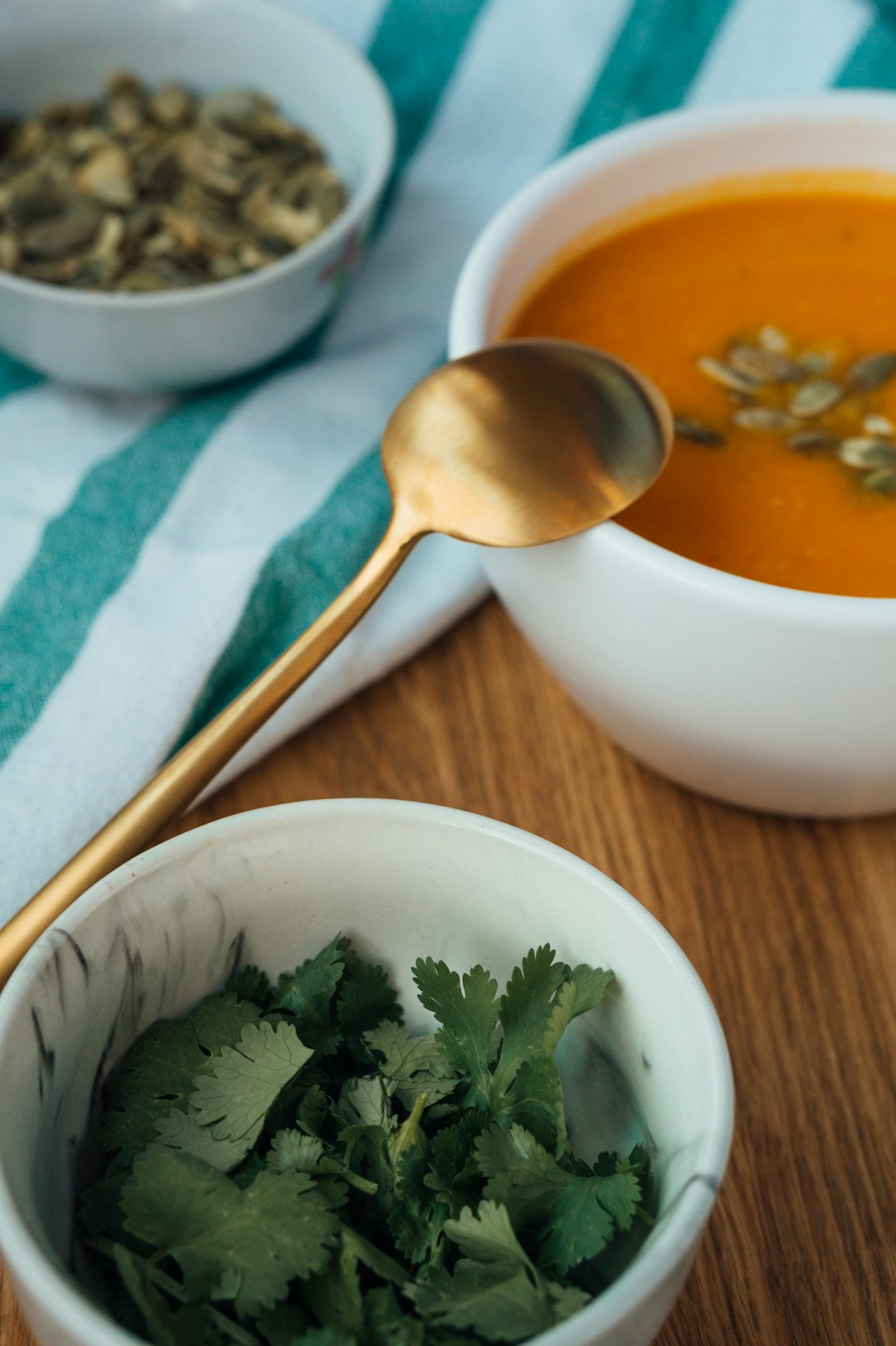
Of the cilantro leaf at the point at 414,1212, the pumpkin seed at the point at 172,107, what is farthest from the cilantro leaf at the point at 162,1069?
the pumpkin seed at the point at 172,107

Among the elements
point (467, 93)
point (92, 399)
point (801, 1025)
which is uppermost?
point (467, 93)

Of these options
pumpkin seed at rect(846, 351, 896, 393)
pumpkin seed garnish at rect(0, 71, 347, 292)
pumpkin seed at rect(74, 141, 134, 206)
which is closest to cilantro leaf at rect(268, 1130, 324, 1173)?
pumpkin seed at rect(846, 351, 896, 393)

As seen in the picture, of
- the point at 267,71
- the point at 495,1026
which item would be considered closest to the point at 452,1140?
the point at 495,1026

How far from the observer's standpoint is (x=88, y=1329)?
500 mm

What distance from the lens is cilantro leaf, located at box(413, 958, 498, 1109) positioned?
653 millimetres

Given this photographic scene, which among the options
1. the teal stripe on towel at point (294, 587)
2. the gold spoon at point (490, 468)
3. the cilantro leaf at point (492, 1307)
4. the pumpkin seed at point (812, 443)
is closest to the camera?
the cilantro leaf at point (492, 1307)

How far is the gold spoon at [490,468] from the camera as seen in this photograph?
0.81m

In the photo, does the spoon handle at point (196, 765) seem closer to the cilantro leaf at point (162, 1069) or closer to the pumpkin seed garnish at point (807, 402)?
the cilantro leaf at point (162, 1069)

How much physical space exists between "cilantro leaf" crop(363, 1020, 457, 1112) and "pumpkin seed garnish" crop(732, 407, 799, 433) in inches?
18.4

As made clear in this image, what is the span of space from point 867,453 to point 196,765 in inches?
18.5

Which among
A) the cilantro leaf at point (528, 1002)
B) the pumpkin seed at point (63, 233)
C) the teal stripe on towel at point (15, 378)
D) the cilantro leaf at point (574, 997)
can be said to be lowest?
the teal stripe on towel at point (15, 378)

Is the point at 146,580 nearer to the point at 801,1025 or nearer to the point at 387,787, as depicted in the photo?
the point at 387,787

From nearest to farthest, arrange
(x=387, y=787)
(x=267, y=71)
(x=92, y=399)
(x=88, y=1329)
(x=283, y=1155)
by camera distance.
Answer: (x=88, y=1329), (x=283, y=1155), (x=387, y=787), (x=92, y=399), (x=267, y=71)

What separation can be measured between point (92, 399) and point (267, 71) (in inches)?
15.1
